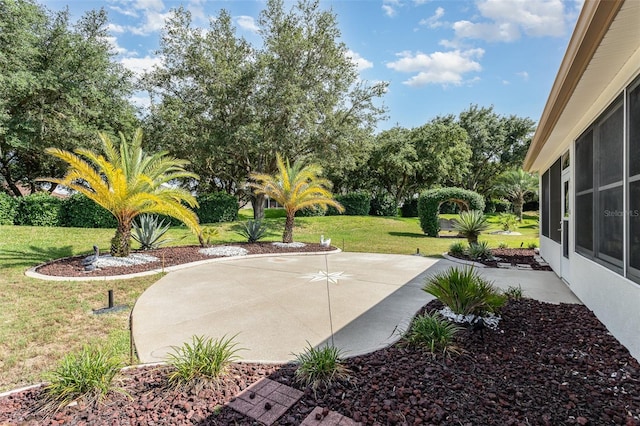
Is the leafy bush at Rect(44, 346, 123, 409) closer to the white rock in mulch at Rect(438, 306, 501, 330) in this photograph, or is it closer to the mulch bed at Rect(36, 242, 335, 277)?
the white rock in mulch at Rect(438, 306, 501, 330)

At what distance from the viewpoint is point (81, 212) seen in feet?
46.3

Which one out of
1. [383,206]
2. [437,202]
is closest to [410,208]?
[383,206]

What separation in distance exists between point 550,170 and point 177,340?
9.63 metres

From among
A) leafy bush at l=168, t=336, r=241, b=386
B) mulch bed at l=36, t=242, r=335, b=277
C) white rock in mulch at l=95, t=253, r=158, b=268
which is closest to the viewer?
leafy bush at l=168, t=336, r=241, b=386

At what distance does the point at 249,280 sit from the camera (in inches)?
256

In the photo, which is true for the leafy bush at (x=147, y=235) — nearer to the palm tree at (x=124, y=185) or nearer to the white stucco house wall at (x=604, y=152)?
the palm tree at (x=124, y=185)

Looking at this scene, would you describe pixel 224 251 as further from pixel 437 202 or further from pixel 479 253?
pixel 437 202

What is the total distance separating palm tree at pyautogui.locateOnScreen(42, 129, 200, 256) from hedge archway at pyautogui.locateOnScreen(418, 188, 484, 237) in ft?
35.7

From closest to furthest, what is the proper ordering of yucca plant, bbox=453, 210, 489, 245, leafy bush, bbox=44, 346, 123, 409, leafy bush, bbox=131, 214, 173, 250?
1. leafy bush, bbox=44, 346, 123, 409
2. leafy bush, bbox=131, 214, 173, 250
3. yucca plant, bbox=453, 210, 489, 245

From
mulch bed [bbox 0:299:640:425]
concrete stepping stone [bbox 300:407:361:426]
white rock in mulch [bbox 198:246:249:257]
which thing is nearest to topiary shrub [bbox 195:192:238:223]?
white rock in mulch [bbox 198:246:249:257]

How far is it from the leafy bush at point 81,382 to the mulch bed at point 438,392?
0.11 metres

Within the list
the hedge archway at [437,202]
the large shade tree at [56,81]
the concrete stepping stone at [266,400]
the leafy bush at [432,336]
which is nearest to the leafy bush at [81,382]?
the concrete stepping stone at [266,400]

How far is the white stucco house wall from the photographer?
2730 mm

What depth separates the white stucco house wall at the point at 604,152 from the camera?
2.73 meters
